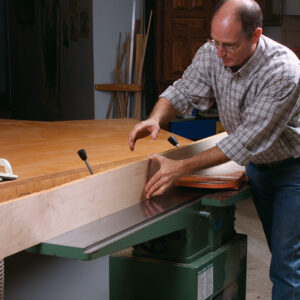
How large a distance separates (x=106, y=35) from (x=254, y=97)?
12.3ft

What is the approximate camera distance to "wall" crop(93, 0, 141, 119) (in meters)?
5.50

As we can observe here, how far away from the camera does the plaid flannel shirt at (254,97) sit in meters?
1.90

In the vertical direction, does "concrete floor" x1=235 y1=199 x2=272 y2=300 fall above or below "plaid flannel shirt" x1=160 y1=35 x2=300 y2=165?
below

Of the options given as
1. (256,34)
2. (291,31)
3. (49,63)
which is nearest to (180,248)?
(256,34)

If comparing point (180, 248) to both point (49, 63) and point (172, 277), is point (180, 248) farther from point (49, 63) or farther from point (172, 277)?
point (49, 63)

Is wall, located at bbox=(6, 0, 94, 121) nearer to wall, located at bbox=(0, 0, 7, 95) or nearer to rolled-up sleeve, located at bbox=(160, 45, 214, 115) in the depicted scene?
wall, located at bbox=(0, 0, 7, 95)

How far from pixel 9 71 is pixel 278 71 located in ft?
22.3

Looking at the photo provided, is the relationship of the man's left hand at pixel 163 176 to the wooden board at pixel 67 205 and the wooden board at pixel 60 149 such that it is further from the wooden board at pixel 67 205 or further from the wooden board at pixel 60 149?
the wooden board at pixel 60 149

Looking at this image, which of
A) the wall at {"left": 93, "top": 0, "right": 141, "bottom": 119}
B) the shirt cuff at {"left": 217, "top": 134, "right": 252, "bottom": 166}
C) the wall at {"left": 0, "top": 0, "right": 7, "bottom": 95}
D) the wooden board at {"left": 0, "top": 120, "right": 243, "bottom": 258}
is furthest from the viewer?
the wall at {"left": 0, "top": 0, "right": 7, "bottom": 95}

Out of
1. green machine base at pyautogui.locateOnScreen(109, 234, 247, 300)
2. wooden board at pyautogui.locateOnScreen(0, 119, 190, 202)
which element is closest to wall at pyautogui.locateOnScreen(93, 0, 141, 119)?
wooden board at pyautogui.locateOnScreen(0, 119, 190, 202)

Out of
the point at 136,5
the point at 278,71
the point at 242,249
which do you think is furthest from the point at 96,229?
the point at 136,5

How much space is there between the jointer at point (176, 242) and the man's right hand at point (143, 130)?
0.38ft

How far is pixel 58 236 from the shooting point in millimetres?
1415

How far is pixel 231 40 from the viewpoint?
6.26 ft
